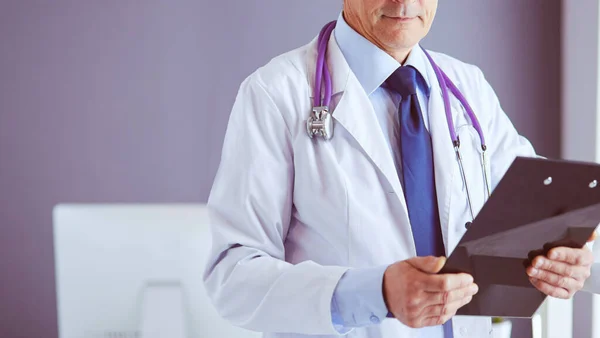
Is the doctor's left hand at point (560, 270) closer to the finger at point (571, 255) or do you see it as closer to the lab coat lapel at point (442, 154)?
the finger at point (571, 255)

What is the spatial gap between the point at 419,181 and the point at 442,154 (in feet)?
0.26

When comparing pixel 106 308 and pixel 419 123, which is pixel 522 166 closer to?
pixel 419 123

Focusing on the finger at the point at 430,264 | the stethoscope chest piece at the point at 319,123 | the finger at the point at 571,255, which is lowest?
the finger at the point at 571,255

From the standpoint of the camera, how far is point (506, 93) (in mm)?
2750

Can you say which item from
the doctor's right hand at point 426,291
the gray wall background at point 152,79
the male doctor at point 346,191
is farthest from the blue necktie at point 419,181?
the gray wall background at point 152,79

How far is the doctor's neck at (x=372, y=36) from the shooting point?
52.5 inches

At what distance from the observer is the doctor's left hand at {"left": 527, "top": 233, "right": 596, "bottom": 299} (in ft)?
3.64

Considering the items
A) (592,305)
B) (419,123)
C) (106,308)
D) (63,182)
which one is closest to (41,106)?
(63,182)

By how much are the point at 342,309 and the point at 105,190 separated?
1.86 m

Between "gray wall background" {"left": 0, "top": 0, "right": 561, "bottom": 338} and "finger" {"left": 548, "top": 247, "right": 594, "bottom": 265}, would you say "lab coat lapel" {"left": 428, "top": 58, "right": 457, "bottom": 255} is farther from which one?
"gray wall background" {"left": 0, "top": 0, "right": 561, "bottom": 338}

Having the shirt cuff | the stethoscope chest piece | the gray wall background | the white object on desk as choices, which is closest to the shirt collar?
the stethoscope chest piece

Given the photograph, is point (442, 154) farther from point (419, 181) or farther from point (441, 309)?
point (441, 309)

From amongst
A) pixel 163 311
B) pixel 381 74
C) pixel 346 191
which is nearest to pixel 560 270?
pixel 346 191

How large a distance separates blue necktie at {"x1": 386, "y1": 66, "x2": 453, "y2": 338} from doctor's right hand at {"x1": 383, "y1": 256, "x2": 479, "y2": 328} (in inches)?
10.8
